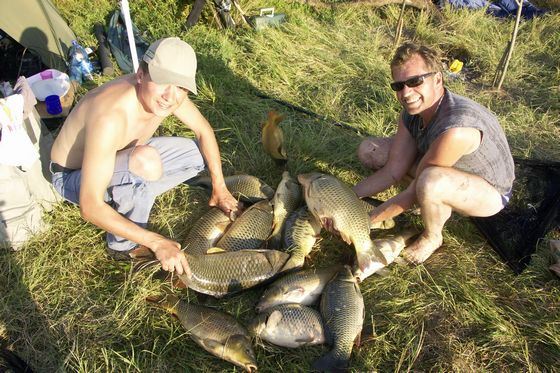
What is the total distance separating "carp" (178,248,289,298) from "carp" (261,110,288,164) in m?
1.05

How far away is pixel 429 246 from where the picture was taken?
3033mm

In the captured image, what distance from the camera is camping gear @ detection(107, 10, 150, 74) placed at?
4938mm

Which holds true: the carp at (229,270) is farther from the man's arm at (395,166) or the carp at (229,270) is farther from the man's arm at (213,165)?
the man's arm at (395,166)

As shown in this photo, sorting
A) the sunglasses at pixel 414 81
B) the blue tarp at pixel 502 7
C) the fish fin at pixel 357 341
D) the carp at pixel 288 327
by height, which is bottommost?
the blue tarp at pixel 502 7

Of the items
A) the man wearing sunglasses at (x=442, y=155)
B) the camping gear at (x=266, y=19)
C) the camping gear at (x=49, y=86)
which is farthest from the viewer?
the camping gear at (x=266, y=19)

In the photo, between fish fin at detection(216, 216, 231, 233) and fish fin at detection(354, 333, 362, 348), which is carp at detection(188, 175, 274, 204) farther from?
fish fin at detection(354, 333, 362, 348)

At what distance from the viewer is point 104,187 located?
2.36 meters

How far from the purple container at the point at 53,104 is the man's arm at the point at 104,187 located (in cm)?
182

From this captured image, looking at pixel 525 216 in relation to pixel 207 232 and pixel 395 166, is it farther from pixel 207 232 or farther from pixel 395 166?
pixel 207 232

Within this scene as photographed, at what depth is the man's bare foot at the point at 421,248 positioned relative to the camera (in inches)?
119

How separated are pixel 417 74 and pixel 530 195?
1342 millimetres

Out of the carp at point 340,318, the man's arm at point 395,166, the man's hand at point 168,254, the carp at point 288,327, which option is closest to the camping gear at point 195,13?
the man's arm at point 395,166

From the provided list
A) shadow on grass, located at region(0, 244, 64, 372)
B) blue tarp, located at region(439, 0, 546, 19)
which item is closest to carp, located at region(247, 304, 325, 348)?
shadow on grass, located at region(0, 244, 64, 372)

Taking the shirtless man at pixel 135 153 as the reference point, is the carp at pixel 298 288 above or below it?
below
